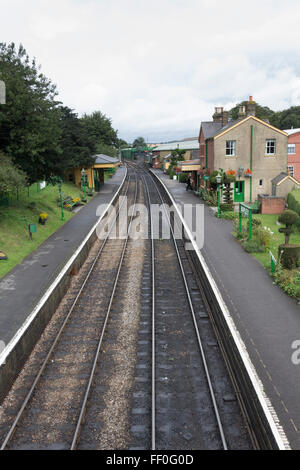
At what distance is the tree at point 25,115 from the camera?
909 inches

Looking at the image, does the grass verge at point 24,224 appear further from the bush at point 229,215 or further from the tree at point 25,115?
the bush at point 229,215

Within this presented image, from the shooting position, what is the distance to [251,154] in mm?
36375

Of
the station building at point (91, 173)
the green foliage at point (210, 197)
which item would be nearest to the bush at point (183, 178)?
the station building at point (91, 173)

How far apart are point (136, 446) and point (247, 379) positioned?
3084 mm

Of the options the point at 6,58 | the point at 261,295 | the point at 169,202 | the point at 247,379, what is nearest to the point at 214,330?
the point at 261,295

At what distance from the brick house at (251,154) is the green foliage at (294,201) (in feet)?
17.6

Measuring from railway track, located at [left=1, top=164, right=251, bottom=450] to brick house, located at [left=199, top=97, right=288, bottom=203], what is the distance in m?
21.4

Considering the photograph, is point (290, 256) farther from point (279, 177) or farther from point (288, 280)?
point (279, 177)

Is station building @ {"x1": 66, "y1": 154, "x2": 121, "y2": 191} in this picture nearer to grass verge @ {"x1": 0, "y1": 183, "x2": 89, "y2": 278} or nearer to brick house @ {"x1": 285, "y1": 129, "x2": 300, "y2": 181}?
grass verge @ {"x1": 0, "y1": 183, "x2": 89, "y2": 278}

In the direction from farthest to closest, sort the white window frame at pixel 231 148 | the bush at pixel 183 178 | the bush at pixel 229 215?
the bush at pixel 183 178 → the white window frame at pixel 231 148 → the bush at pixel 229 215

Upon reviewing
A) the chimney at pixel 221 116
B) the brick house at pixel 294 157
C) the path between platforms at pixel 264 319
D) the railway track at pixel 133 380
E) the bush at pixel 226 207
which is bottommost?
the railway track at pixel 133 380

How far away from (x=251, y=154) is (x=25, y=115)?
21.7 metres

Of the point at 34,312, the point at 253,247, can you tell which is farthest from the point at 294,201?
the point at 34,312
